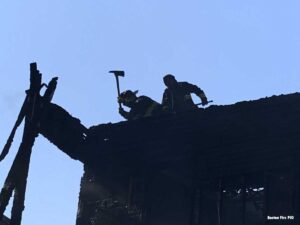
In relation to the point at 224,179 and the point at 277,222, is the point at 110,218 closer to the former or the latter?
the point at 224,179

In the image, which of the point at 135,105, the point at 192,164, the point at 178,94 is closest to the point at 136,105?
the point at 135,105

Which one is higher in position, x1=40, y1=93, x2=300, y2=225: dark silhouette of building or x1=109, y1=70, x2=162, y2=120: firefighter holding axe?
x1=109, y1=70, x2=162, y2=120: firefighter holding axe

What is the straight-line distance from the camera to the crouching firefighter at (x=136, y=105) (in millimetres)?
19234

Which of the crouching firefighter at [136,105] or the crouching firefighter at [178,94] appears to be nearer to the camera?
the crouching firefighter at [178,94]

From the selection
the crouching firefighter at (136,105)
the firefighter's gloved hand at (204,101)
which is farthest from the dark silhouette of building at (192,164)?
the crouching firefighter at (136,105)

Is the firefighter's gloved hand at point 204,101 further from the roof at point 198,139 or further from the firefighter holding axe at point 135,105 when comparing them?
the firefighter holding axe at point 135,105

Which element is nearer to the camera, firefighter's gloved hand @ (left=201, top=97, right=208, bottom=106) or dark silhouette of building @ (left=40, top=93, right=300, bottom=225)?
dark silhouette of building @ (left=40, top=93, right=300, bottom=225)

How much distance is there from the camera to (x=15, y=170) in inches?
591

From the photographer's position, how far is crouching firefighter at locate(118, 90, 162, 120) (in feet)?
63.1

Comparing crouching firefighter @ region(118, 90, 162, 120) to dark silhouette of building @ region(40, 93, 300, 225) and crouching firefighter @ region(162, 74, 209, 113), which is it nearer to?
crouching firefighter @ region(162, 74, 209, 113)

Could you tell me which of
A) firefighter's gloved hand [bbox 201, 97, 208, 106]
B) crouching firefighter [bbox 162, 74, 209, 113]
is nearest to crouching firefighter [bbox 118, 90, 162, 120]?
crouching firefighter [bbox 162, 74, 209, 113]

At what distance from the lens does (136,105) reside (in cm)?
1948

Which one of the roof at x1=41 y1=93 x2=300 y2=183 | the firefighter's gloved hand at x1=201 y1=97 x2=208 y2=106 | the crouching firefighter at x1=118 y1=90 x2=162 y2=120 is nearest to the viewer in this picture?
the roof at x1=41 y1=93 x2=300 y2=183

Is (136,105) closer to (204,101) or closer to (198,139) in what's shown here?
(204,101)
